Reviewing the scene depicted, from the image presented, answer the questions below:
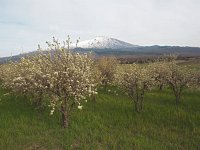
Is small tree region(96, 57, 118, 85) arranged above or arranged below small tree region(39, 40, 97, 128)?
below

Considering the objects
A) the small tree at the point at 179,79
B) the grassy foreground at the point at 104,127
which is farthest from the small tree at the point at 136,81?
the small tree at the point at 179,79

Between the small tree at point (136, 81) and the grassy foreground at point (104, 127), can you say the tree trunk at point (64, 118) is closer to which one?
the grassy foreground at point (104, 127)

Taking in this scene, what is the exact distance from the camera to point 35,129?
2412 cm

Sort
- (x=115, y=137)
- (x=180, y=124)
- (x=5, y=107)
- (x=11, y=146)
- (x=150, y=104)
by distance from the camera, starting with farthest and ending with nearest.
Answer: (x=150, y=104)
(x=5, y=107)
(x=180, y=124)
(x=115, y=137)
(x=11, y=146)

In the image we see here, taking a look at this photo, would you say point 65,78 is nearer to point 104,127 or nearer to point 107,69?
point 104,127

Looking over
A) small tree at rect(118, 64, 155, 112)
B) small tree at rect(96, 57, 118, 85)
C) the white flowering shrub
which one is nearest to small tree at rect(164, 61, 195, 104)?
small tree at rect(118, 64, 155, 112)

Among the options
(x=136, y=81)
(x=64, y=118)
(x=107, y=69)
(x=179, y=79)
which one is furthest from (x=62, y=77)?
(x=107, y=69)

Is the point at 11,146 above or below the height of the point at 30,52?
below

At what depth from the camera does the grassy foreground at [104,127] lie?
21.8 metres

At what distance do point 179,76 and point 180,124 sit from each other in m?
9.96

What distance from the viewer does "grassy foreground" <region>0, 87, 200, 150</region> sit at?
2175 centimetres

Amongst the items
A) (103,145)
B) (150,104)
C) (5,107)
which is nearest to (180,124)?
(150,104)

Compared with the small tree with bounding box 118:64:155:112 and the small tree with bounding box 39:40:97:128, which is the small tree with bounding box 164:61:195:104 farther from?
the small tree with bounding box 39:40:97:128

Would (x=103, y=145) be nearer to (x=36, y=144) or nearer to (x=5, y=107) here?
(x=36, y=144)
